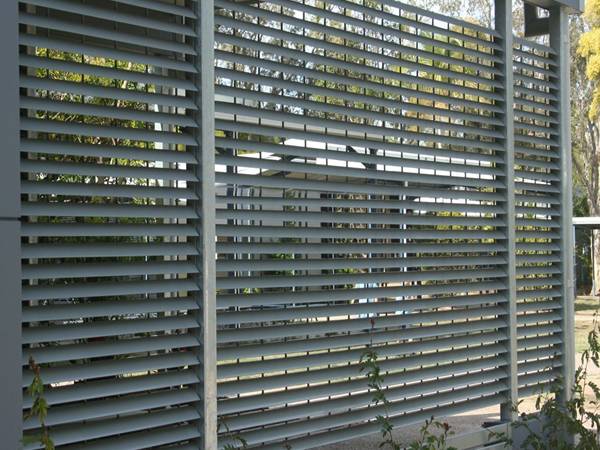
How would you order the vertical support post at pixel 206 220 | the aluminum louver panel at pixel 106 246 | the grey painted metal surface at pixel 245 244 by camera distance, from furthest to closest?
the vertical support post at pixel 206 220, the grey painted metal surface at pixel 245 244, the aluminum louver panel at pixel 106 246

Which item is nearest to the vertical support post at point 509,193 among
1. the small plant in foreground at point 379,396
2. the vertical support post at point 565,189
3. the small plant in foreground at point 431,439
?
the vertical support post at point 565,189

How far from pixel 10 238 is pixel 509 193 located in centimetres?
381

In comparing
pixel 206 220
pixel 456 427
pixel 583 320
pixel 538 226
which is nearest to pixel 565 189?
pixel 538 226

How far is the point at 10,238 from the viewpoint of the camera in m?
2.86

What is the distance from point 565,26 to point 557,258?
179 cm

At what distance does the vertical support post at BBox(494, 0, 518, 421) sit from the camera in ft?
18.9

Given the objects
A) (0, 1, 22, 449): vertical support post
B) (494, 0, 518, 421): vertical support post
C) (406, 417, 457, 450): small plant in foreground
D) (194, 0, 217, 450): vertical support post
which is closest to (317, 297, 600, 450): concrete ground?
(494, 0, 518, 421): vertical support post

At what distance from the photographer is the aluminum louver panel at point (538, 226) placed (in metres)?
6.15

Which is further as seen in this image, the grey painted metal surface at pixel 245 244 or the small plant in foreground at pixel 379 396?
the small plant in foreground at pixel 379 396

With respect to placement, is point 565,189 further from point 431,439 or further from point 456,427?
point 431,439

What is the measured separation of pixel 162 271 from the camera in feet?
11.3

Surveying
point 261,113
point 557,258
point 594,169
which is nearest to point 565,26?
point 557,258

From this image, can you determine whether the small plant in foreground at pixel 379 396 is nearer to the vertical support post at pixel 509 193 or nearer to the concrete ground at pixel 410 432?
the vertical support post at pixel 509 193

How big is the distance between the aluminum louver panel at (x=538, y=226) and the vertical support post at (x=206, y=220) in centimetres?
303
